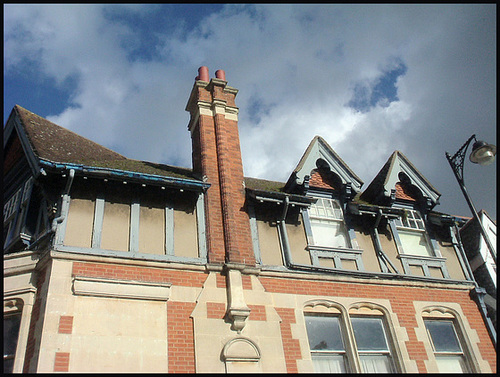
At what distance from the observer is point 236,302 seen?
11.1 m

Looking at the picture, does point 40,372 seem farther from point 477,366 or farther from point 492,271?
point 492,271

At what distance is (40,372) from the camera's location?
8.83 m

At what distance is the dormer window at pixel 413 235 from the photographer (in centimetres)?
1473

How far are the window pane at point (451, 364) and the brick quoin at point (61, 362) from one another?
8852 millimetres

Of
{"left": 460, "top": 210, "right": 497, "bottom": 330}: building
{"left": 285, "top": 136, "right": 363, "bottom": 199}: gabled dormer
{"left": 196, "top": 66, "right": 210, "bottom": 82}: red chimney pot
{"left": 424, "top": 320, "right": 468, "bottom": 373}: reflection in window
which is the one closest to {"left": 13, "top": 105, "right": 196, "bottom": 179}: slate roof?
{"left": 196, "top": 66, "right": 210, "bottom": 82}: red chimney pot

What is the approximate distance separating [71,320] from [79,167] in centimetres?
348

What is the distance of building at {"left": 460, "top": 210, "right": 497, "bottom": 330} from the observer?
14.6 metres

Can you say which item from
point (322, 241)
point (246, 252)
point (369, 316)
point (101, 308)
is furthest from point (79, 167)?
point (369, 316)

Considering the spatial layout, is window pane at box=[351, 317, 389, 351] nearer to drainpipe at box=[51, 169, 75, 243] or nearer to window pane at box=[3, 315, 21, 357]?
drainpipe at box=[51, 169, 75, 243]

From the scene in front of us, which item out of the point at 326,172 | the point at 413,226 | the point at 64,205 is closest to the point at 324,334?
the point at 326,172

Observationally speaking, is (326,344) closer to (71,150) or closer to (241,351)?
(241,351)

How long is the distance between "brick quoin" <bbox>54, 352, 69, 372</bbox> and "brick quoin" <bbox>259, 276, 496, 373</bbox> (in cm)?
474

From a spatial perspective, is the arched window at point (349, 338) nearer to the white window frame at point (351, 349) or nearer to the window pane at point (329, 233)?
the white window frame at point (351, 349)

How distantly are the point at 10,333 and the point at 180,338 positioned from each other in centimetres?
350
